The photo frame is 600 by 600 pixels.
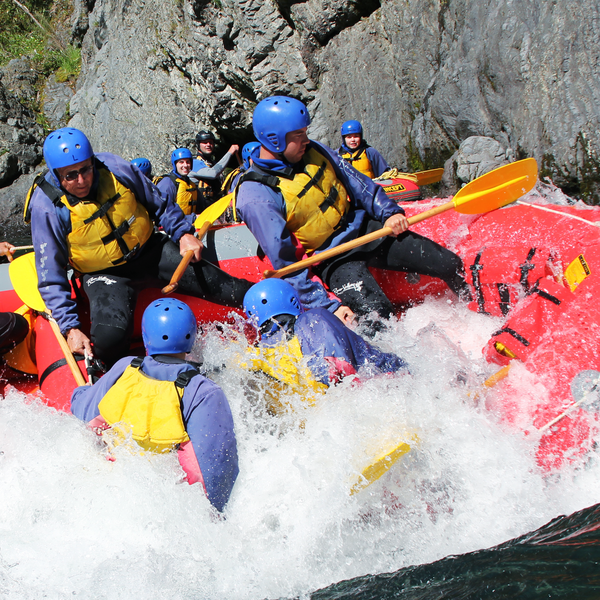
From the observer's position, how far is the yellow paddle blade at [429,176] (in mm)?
6431

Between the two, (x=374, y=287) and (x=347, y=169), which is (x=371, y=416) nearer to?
(x=374, y=287)

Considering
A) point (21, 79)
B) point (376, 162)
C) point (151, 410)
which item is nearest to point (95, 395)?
point (151, 410)

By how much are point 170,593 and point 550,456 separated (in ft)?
4.87

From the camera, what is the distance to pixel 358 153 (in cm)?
607

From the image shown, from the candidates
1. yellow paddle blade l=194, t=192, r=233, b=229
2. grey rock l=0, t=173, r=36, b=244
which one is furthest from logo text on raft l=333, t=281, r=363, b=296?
grey rock l=0, t=173, r=36, b=244

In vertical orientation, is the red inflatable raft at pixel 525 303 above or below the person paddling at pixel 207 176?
above

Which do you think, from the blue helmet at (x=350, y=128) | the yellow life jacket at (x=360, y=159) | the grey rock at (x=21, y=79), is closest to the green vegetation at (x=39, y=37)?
the grey rock at (x=21, y=79)

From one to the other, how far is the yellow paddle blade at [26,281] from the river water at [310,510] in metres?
1.12

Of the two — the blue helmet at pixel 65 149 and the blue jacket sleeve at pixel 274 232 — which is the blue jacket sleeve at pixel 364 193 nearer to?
the blue jacket sleeve at pixel 274 232

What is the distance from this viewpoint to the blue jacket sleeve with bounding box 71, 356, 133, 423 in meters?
2.21

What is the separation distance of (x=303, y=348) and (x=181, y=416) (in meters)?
0.56

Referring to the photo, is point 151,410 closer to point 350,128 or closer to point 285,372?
point 285,372

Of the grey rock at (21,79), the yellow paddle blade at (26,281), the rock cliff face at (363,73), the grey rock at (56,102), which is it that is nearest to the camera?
the yellow paddle blade at (26,281)

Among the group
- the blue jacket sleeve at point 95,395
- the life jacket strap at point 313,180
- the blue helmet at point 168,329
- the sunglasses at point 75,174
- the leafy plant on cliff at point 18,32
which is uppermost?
the leafy plant on cliff at point 18,32
